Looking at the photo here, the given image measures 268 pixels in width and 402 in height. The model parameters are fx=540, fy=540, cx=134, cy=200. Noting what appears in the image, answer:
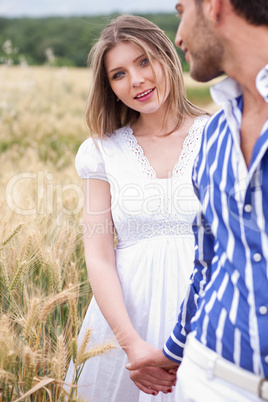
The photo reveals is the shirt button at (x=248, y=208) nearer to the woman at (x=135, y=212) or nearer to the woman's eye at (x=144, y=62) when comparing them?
the woman at (x=135, y=212)

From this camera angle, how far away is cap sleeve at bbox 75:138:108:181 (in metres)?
1.78

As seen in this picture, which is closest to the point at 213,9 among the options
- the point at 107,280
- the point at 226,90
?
the point at 226,90

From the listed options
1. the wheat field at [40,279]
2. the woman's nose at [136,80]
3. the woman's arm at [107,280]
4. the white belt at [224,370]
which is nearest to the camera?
the white belt at [224,370]

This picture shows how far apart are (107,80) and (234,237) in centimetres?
103

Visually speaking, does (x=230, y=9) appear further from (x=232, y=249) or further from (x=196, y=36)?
(x=232, y=249)

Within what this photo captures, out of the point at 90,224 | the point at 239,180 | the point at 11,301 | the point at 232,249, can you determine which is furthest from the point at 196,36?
the point at 11,301

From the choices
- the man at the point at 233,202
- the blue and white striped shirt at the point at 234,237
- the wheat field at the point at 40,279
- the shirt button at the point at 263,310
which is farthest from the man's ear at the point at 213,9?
the wheat field at the point at 40,279

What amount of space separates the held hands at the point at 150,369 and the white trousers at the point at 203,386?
32cm

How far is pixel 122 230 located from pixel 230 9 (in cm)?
90

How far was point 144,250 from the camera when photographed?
1743 mm

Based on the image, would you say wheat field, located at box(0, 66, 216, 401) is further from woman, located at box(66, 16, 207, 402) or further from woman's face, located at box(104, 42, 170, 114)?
woman's face, located at box(104, 42, 170, 114)

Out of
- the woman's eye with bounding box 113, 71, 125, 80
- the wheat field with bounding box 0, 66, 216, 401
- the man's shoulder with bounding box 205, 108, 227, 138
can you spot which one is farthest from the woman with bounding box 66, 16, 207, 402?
the man's shoulder with bounding box 205, 108, 227, 138

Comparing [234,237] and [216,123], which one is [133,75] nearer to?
[216,123]

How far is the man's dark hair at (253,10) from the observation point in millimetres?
972
